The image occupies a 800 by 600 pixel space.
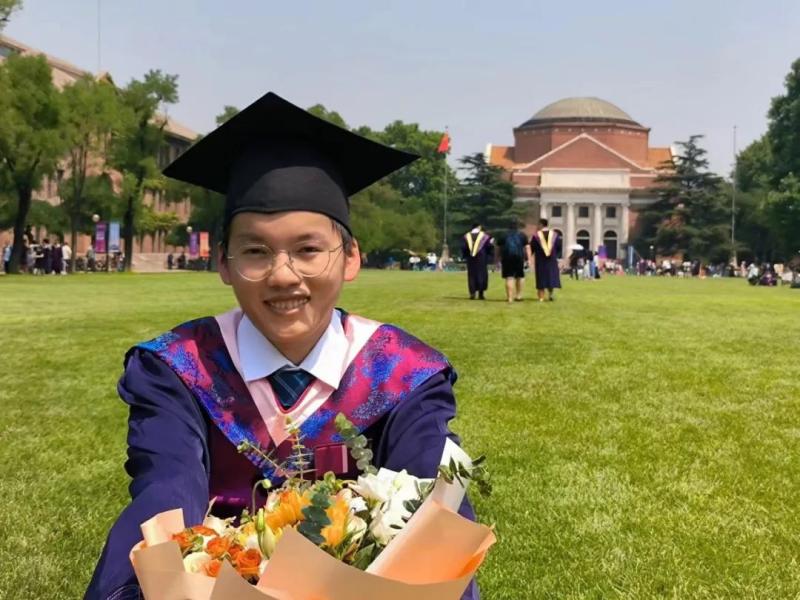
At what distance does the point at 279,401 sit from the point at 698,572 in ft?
5.82

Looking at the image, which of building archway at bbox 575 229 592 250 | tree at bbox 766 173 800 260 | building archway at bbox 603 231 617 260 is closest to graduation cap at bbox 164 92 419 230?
tree at bbox 766 173 800 260

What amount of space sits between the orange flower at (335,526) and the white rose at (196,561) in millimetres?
163

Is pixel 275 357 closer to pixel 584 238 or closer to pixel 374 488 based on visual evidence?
pixel 374 488

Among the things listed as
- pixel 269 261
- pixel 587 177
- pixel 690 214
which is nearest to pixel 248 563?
pixel 269 261

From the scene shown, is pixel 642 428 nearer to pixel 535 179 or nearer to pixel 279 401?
pixel 279 401

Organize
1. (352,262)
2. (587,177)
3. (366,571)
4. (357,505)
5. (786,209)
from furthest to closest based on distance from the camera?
1. (587,177)
2. (786,209)
3. (352,262)
4. (357,505)
5. (366,571)

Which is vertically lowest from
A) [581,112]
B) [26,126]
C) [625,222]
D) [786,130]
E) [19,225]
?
[19,225]

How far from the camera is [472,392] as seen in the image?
6473mm

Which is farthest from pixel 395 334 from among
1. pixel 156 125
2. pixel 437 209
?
pixel 437 209

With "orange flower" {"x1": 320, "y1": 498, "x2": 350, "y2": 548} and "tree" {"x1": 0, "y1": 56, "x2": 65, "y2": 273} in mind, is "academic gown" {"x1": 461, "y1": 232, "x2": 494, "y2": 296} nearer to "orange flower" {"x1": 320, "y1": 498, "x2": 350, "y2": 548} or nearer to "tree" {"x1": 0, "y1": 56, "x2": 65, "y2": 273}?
"orange flower" {"x1": 320, "y1": 498, "x2": 350, "y2": 548}

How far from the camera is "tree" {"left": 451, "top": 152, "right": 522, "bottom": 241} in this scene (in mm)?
73250

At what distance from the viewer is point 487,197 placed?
242ft

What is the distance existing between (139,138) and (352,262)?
42642mm

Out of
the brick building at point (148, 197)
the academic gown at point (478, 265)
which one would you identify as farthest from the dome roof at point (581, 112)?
the academic gown at point (478, 265)
